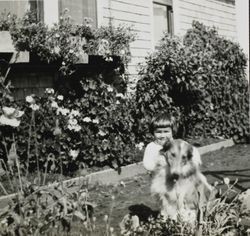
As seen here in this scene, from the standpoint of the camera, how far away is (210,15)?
1471 cm

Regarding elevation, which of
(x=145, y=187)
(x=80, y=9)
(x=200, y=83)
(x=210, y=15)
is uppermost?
(x=210, y=15)

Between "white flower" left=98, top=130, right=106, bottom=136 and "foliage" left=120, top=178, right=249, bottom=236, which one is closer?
"foliage" left=120, top=178, right=249, bottom=236

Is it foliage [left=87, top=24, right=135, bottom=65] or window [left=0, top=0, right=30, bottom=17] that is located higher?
window [left=0, top=0, right=30, bottom=17]

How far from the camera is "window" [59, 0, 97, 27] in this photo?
959cm

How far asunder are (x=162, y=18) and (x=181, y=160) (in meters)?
8.95

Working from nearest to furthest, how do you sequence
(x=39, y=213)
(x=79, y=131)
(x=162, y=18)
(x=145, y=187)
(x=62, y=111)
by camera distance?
(x=39, y=213), (x=145, y=187), (x=62, y=111), (x=79, y=131), (x=162, y=18)

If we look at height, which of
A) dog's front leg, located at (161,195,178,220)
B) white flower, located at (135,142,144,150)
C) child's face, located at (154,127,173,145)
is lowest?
dog's front leg, located at (161,195,178,220)

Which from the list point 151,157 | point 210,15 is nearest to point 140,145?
point 151,157

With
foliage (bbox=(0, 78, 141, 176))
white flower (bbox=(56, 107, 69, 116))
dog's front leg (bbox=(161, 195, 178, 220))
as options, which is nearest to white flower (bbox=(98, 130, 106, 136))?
foliage (bbox=(0, 78, 141, 176))

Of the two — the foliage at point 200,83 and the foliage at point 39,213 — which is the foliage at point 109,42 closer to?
the foliage at point 200,83

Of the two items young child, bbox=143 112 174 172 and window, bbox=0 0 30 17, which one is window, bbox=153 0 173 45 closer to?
window, bbox=0 0 30 17

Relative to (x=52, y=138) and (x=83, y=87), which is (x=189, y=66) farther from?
(x=52, y=138)

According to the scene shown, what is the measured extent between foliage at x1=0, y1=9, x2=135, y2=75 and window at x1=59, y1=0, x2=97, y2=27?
20cm

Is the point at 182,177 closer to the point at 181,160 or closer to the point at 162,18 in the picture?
the point at 181,160
